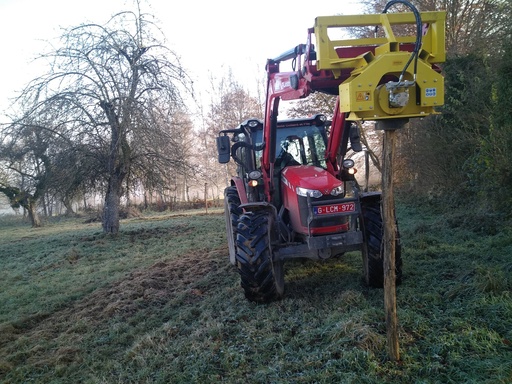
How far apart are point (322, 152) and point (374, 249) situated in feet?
6.04

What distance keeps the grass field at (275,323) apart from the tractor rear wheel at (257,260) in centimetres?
17

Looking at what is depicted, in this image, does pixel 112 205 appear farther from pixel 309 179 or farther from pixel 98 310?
pixel 309 179

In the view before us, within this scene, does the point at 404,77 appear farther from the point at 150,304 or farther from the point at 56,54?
the point at 56,54

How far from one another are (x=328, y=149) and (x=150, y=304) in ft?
11.0

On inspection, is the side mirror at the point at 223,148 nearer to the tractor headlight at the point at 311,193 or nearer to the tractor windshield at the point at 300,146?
the tractor windshield at the point at 300,146

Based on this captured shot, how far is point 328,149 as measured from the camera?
20.2ft

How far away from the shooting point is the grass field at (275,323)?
3.46 meters

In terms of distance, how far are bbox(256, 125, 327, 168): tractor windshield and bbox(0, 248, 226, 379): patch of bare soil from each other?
2366 mm

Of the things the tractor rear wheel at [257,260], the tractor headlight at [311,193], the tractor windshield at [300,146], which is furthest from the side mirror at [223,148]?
the tractor headlight at [311,193]

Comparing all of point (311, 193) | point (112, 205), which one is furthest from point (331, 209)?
point (112, 205)

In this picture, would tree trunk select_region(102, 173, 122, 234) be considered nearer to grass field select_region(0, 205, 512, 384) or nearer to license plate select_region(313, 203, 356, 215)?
grass field select_region(0, 205, 512, 384)

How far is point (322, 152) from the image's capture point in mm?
6445

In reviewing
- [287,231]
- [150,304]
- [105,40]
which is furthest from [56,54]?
[287,231]

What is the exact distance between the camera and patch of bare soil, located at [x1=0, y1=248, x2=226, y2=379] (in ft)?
15.5
